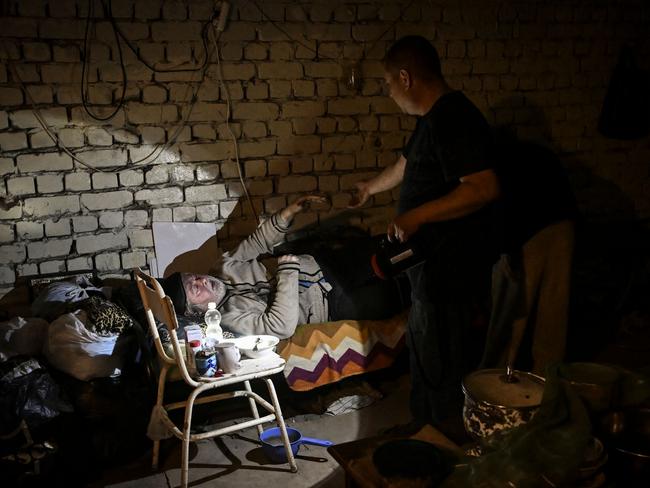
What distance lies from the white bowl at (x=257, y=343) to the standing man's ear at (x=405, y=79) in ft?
3.97

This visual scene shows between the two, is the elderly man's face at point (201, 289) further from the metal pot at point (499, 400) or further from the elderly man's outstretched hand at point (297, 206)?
the metal pot at point (499, 400)

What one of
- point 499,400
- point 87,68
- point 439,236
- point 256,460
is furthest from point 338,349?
point 87,68

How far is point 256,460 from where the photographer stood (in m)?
2.67

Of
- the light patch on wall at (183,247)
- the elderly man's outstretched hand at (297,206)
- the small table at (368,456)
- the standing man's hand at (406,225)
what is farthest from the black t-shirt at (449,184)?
the light patch on wall at (183,247)

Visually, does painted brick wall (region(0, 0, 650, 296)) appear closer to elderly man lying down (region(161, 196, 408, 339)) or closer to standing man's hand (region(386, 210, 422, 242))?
elderly man lying down (region(161, 196, 408, 339))

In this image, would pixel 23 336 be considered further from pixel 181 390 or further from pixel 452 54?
pixel 452 54

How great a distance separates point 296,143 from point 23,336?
5.96 feet

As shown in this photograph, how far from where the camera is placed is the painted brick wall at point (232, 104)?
119 inches

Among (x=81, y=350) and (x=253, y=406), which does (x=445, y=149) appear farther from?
(x=81, y=350)

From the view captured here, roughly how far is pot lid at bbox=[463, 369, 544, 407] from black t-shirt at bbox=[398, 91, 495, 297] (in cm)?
94

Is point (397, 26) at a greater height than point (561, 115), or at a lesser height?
greater

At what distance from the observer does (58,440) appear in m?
2.44

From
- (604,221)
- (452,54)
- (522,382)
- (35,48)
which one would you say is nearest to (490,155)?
(522,382)

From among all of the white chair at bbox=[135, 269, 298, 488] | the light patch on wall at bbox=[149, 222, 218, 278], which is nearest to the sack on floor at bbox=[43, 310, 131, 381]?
the white chair at bbox=[135, 269, 298, 488]
